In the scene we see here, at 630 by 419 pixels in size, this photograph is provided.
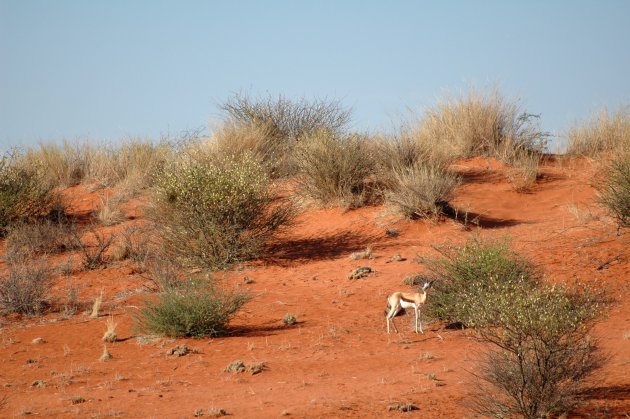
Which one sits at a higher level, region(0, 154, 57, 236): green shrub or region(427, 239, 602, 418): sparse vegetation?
region(0, 154, 57, 236): green shrub

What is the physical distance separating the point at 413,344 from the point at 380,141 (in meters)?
11.1

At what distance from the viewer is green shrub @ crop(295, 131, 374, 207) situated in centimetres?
1967

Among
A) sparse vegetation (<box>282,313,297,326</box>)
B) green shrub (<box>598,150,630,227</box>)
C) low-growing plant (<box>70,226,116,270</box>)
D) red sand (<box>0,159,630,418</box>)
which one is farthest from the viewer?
low-growing plant (<box>70,226,116,270</box>)

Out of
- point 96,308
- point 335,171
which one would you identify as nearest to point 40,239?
point 96,308

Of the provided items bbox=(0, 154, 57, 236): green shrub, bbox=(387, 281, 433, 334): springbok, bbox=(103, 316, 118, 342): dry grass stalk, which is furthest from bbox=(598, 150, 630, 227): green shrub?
bbox=(0, 154, 57, 236): green shrub

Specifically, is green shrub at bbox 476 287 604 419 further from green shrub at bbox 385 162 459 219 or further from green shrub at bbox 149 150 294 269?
green shrub at bbox 385 162 459 219

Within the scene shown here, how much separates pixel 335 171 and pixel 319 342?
8999 millimetres

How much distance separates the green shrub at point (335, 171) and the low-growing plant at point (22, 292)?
7.83 m

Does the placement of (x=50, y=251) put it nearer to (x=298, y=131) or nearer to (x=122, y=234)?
(x=122, y=234)

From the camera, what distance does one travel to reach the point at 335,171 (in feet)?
64.4

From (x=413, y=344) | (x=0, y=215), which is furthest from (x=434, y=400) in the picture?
(x=0, y=215)

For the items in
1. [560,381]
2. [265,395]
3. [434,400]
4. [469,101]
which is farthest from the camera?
[469,101]

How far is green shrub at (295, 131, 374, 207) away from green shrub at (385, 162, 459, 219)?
60.5 inches

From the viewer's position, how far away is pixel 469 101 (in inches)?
944
